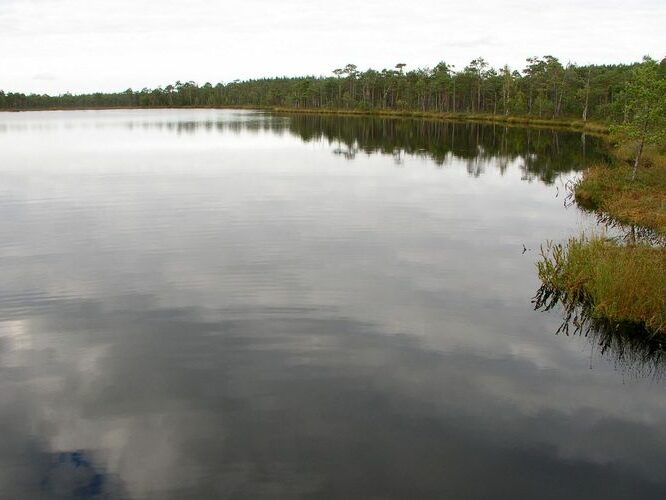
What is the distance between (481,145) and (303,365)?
6911 cm

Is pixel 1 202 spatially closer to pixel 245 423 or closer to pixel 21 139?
pixel 245 423

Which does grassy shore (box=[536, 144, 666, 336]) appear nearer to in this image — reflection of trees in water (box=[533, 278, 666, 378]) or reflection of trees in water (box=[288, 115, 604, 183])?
reflection of trees in water (box=[533, 278, 666, 378])

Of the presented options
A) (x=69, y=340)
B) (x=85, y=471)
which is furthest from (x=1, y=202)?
(x=85, y=471)

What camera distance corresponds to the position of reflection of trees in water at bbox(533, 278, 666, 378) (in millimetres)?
15445

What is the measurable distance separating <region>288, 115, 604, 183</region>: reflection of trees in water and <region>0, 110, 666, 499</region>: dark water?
87.4ft

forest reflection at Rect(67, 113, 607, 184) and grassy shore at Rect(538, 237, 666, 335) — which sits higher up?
forest reflection at Rect(67, 113, 607, 184)

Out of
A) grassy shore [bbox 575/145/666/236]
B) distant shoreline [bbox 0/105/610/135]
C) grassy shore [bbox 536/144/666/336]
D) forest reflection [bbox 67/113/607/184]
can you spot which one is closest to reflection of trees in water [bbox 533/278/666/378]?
grassy shore [bbox 536/144/666/336]

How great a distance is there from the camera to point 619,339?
55.0 ft

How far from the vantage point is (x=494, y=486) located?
421 inches

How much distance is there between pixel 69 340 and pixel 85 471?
6.44m

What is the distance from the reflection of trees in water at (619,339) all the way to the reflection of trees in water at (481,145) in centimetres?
3293

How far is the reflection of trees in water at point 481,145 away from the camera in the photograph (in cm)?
Result: 5894

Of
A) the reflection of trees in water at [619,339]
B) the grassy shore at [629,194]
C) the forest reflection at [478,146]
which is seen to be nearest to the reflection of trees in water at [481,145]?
the forest reflection at [478,146]

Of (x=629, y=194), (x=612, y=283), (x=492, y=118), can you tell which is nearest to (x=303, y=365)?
(x=612, y=283)
